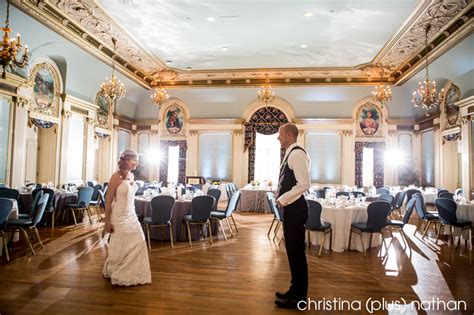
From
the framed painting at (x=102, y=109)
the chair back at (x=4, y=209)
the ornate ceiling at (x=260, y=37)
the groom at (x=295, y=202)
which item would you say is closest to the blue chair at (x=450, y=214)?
the ornate ceiling at (x=260, y=37)

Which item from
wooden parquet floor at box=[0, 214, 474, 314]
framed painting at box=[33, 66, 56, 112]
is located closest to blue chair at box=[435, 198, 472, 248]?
wooden parquet floor at box=[0, 214, 474, 314]

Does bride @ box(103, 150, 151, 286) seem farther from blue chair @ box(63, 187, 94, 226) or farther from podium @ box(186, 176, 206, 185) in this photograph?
podium @ box(186, 176, 206, 185)

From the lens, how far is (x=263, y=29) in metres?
7.88

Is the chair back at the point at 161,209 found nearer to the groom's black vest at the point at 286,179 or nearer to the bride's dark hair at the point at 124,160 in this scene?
the bride's dark hair at the point at 124,160

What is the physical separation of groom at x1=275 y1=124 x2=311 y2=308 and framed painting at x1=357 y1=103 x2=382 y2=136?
11327mm

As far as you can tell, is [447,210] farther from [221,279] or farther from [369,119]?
[369,119]

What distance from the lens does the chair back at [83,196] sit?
7.14 meters

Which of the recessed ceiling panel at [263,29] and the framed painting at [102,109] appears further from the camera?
the framed painting at [102,109]

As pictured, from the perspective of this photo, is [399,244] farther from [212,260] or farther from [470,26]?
[470,26]

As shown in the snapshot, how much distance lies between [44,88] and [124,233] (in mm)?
7211

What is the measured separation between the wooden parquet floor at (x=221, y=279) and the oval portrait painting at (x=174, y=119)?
8911 millimetres

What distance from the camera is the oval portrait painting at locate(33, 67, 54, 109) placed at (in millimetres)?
8564

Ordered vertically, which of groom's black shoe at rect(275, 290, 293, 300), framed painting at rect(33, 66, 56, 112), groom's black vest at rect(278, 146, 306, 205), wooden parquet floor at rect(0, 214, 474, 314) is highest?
framed painting at rect(33, 66, 56, 112)

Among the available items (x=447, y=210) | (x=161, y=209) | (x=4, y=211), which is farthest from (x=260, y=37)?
(x=4, y=211)
